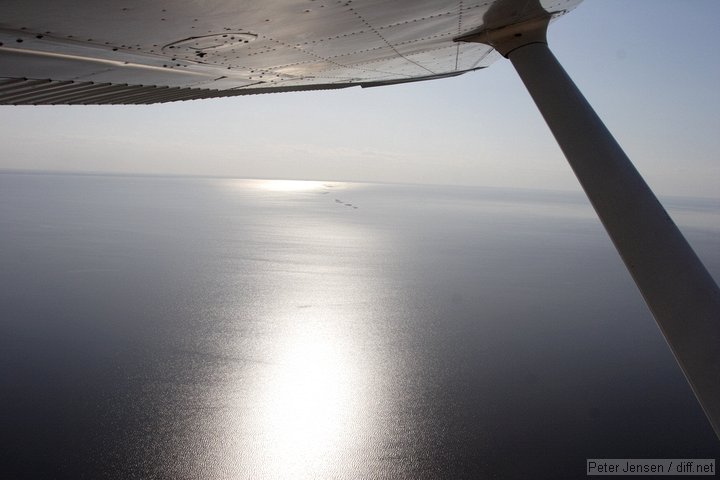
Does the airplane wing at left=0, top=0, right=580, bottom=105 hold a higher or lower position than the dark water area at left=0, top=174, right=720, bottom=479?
lower

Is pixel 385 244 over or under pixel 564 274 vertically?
over

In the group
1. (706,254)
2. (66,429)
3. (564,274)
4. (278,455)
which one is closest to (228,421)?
(278,455)

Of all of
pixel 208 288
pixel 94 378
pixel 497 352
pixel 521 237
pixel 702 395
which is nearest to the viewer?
pixel 702 395

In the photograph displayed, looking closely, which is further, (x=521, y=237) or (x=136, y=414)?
(x=521, y=237)

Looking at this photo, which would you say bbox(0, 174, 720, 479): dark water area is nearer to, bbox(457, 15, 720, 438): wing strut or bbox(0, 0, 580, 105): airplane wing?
bbox(0, 0, 580, 105): airplane wing

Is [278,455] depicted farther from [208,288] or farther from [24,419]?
[208,288]

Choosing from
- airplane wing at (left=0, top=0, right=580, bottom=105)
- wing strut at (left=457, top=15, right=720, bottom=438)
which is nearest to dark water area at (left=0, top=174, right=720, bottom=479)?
airplane wing at (left=0, top=0, right=580, bottom=105)

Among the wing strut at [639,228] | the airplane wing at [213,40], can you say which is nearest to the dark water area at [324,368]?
the airplane wing at [213,40]
